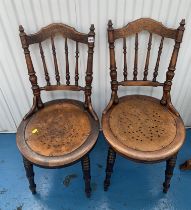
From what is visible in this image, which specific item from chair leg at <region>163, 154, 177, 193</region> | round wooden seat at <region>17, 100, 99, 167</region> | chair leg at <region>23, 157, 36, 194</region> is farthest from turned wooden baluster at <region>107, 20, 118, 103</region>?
chair leg at <region>23, 157, 36, 194</region>

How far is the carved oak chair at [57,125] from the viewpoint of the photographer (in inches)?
53.6

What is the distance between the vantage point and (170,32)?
4.65 ft

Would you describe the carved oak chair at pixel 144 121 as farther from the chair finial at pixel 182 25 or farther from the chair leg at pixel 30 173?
the chair leg at pixel 30 173

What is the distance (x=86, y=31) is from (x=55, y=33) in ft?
0.60

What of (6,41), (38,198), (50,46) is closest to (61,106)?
(50,46)

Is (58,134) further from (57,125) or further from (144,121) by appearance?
(144,121)

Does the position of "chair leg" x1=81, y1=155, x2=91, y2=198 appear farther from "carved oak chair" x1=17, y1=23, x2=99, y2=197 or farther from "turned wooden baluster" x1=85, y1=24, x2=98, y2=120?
"turned wooden baluster" x1=85, y1=24, x2=98, y2=120

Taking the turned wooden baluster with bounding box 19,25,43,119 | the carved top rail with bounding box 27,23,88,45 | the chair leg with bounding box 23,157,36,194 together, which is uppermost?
the carved top rail with bounding box 27,23,88,45

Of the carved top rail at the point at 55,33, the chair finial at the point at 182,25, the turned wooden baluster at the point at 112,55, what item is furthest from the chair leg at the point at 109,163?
the chair finial at the point at 182,25

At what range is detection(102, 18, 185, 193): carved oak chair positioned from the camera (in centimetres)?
137

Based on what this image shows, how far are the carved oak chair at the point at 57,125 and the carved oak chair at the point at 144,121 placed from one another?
125 millimetres

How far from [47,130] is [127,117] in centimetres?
48

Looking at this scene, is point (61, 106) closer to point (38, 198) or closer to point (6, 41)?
point (6, 41)

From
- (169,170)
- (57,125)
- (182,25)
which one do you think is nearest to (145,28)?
(182,25)
